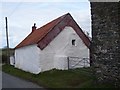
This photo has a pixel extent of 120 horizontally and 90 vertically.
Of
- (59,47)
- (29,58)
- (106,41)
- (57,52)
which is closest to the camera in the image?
(106,41)

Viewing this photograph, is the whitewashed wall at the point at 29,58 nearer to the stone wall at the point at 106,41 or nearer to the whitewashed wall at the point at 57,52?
the whitewashed wall at the point at 57,52

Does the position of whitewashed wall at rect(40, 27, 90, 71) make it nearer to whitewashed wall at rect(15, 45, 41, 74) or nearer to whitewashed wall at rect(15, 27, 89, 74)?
whitewashed wall at rect(15, 27, 89, 74)

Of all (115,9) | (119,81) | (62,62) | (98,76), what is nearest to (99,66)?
(98,76)

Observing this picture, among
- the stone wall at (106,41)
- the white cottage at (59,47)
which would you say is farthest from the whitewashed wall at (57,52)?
the stone wall at (106,41)

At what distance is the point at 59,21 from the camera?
27688 millimetres

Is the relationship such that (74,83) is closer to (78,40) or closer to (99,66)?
(99,66)

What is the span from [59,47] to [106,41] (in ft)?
41.2

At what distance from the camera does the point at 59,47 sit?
27.8 m

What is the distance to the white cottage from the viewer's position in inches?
1054

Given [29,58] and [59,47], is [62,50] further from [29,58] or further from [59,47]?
[29,58]

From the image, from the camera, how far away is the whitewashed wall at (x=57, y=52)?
1051 inches

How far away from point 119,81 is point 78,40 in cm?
1430

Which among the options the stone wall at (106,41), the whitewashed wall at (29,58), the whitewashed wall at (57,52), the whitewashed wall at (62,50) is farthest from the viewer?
the whitewashed wall at (29,58)

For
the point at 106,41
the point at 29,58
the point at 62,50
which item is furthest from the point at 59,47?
the point at 106,41
